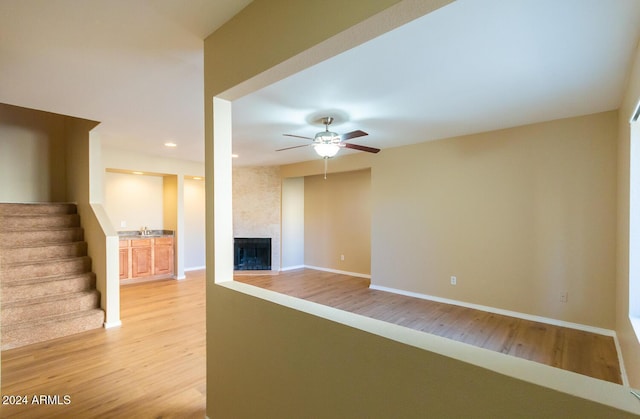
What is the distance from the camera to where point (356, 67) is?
85.2 inches

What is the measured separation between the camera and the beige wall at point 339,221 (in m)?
6.31

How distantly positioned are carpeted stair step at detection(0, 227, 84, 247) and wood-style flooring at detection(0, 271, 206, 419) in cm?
139

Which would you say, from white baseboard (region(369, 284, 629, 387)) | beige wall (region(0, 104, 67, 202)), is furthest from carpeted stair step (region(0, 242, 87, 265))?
white baseboard (region(369, 284, 629, 387))

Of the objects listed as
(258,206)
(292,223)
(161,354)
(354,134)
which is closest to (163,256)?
(258,206)

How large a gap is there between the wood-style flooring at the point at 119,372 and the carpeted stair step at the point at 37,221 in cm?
164

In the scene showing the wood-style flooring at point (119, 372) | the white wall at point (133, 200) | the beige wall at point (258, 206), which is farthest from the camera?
the beige wall at point (258, 206)

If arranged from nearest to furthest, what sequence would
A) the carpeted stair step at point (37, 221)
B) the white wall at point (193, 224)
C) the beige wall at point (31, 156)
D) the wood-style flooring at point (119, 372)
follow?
the wood-style flooring at point (119, 372) → the carpeted stair step at point (37, 221) → the beige wall at point (31, 156) → the white wall at point (193, 224)

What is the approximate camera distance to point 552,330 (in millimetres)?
3398

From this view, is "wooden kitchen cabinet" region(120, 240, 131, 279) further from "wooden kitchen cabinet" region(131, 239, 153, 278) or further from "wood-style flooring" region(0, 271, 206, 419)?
"wood-style flooring" region(0, 271, 206, 419)

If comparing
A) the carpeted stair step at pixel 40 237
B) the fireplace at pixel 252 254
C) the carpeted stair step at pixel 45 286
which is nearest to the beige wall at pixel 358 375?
the carpeted stair step at pixel 45 286

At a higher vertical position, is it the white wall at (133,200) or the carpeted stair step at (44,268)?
the white wall at (133,200)

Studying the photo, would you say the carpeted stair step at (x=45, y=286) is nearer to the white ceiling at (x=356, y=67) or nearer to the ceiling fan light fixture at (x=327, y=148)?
the white ceiling at (x=356, y=67)

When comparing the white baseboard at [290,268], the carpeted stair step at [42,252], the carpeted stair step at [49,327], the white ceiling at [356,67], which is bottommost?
the white baseboard at [290,268]

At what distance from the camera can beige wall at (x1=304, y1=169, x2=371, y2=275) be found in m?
6.31
